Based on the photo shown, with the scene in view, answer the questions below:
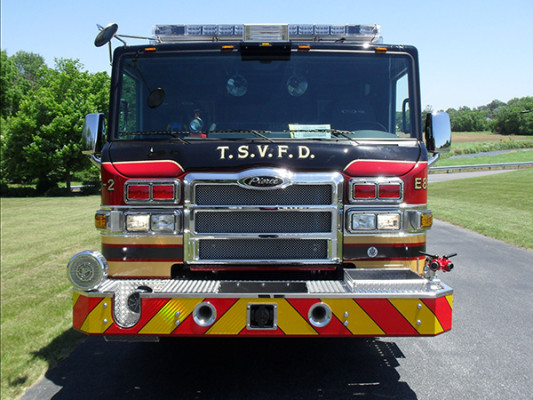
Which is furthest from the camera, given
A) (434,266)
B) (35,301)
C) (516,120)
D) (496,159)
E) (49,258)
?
(496,159)

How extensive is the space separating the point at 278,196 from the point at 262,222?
22 cm

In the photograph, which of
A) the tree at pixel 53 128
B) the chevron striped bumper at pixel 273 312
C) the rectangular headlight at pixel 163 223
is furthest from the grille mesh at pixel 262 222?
the tree at pixel 53 128

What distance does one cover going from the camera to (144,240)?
3.94 m

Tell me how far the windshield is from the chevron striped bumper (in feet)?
4.74

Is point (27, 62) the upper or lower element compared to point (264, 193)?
upper

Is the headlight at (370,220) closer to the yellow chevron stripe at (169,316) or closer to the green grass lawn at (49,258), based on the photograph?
the yellow chevron stripe at (169,316)

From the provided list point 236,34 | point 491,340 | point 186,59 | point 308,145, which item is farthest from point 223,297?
point 491,340

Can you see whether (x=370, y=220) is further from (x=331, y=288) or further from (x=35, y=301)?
(x=35, y=301)

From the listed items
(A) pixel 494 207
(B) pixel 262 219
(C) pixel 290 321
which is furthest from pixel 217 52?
(A) pixel 494 207

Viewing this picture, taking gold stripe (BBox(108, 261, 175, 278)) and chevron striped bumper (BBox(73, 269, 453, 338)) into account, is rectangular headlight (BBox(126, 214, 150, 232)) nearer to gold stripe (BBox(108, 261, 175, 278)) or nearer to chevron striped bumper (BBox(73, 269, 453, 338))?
gold stripe (BBox(108, 261, 175, 278))

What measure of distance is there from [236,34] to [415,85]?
1.72 meters

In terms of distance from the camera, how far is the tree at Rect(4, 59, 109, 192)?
40688 mm

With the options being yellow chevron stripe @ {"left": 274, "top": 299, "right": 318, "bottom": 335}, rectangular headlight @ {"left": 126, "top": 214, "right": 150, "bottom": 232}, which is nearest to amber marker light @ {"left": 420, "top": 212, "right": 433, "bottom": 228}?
yellow chevron stripe @ {"left": 274, "top": 299, "right": 318, "bottom": 335}

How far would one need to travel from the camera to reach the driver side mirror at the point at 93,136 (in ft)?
14.0
